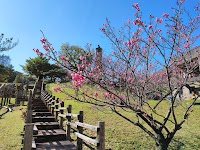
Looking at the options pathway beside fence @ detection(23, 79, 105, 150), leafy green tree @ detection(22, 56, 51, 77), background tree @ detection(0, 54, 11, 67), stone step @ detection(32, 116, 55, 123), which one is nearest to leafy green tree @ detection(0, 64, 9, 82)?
leafy green tree @ detection(22, 56, 51, 77)

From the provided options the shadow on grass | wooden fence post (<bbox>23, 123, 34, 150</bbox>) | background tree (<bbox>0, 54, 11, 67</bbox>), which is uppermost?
background tree (<bbox>0, 54, 11, 67</bbox>)

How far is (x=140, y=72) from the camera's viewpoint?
333 inches

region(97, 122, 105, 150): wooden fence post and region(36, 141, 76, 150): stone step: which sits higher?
region(97, 122, 105, 150): wooden fence post

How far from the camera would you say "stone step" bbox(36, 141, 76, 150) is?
697cm

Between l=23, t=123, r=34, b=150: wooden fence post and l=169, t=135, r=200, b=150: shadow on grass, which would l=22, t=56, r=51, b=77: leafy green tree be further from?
l=23, t=123, r=34, b=150: wooden fence post

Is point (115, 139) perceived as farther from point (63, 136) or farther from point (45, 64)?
point (45, 64)

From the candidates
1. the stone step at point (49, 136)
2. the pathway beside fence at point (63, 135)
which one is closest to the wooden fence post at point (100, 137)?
the pathway beside fence at point (63, 135)

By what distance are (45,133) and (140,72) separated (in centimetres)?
474

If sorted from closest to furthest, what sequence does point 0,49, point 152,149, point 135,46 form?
point 135,46 → point 152,149 → point 0,49

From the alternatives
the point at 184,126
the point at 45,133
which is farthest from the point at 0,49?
the point at 184,126

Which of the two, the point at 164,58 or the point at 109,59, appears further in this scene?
the point at 109,59

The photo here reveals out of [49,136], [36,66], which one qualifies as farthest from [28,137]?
[36,66]

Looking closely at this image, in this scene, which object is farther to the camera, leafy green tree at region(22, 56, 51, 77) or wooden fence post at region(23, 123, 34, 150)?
leafy green tree at region(22, 56, 51, 77)

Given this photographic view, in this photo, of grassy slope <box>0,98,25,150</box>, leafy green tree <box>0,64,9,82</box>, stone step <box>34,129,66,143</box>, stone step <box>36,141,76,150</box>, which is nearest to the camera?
stone step <box>36,141,76,150</box>
